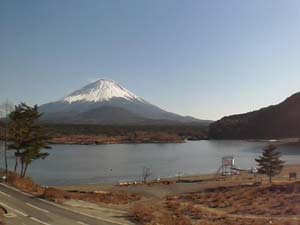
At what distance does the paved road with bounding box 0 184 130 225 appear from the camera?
16.2 metres

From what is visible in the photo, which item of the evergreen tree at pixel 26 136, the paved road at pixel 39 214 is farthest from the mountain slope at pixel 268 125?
the paved road at pixel 39 214

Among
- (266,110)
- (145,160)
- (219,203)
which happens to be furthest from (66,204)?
(266,110)

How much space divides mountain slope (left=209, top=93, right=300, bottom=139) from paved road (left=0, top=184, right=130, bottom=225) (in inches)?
5583

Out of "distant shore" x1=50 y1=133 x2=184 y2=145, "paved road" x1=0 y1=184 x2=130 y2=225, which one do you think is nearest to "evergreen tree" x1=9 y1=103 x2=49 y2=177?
"paved road" x1=0 y1=184 x2=130 y2=225

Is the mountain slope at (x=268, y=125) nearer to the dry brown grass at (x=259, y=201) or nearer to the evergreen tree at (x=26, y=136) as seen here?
the dry brown grass at (x=259, y=201)

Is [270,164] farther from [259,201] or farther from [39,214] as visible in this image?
[39,214]

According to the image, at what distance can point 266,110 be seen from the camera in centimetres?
17050

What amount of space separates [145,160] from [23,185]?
166 ft

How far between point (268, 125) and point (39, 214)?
152m

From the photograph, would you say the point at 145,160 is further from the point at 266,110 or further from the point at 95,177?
the point at 266,110

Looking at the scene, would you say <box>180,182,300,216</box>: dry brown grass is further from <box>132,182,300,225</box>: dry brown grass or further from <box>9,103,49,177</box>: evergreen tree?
<box>9,103,49,177</box>: evergreen tree

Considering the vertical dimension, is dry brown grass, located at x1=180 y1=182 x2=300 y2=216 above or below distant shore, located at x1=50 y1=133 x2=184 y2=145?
below

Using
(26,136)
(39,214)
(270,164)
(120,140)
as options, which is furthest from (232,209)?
(120,140)

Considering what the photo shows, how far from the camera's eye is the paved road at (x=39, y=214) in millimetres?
16203
